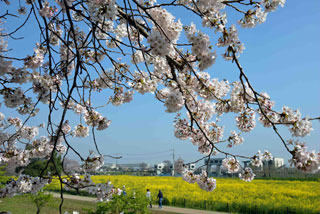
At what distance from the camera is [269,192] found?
16.0 m

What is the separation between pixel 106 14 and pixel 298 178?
25948 millimetres

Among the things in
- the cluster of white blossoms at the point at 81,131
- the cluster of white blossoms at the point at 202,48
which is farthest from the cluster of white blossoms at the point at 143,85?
the cluster of white blossoms at the point at 81,131

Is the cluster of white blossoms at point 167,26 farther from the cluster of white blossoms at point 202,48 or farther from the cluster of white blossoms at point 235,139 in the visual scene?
the cluster of white blossoms at point 235,139

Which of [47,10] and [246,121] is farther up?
[47,10]

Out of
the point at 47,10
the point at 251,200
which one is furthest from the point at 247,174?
the point at 251,200

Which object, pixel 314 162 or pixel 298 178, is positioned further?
pixel 298 178

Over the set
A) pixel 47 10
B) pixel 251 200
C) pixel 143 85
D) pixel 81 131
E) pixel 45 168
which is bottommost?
pixel 251 200

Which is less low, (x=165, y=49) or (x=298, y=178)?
(x=165, y=49)

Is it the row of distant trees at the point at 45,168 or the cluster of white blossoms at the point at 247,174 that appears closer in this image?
the row of distant trees at the point at 45,168

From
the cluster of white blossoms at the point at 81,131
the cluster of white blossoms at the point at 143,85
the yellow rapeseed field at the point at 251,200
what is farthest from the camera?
the yellow rapeseed field at the point at 251,200

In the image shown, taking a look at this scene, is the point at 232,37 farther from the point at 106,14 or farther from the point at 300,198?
the point at 300,198

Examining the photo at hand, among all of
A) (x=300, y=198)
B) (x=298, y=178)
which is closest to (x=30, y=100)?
(x=300, y=198)

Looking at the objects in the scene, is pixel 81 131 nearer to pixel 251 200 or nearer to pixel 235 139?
pixel 235 139

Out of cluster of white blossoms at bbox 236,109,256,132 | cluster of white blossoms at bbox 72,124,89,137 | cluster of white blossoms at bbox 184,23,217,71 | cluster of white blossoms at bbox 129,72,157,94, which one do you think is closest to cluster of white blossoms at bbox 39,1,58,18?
cluster of white blossoms at bbox 129,72,157,94
